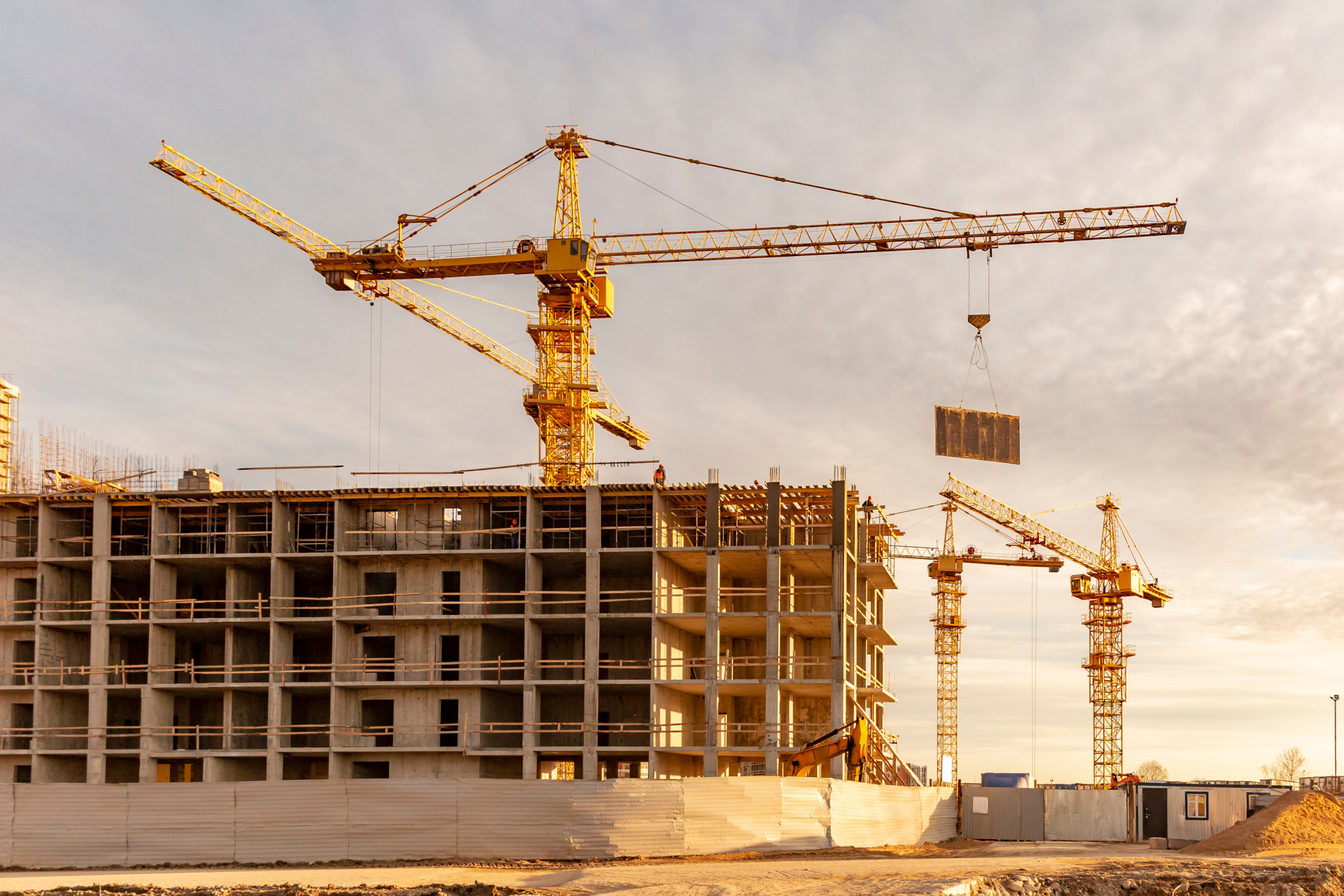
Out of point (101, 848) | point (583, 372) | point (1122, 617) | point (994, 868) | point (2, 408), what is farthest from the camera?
point (1122, 617)

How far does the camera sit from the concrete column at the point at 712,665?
2003 inches

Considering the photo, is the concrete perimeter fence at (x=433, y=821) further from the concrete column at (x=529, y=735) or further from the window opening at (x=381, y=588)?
the window opening at (x=381, y=588)

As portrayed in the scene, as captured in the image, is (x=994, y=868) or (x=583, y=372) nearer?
(x=994, y=868)

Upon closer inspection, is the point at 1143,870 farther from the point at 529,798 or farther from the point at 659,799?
the point at 529,798

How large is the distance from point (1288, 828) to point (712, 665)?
20.9m

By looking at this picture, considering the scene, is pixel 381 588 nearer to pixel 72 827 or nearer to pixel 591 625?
pixel 591 625

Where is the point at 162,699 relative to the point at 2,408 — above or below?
below

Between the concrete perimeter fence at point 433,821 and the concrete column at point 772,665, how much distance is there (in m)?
9.62

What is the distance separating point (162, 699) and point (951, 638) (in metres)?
57.0

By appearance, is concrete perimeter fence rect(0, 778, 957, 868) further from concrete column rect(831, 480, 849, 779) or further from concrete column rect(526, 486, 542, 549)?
concrete column rect(526, 486, 542, 549)

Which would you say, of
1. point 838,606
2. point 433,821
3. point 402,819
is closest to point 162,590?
point 402,819

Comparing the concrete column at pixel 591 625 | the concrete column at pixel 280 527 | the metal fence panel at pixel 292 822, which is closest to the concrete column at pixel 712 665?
the concrete column at pixel 591 625

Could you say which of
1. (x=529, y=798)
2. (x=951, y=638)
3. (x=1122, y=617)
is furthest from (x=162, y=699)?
(x=1122, y=617)

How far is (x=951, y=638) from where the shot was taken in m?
93.6
